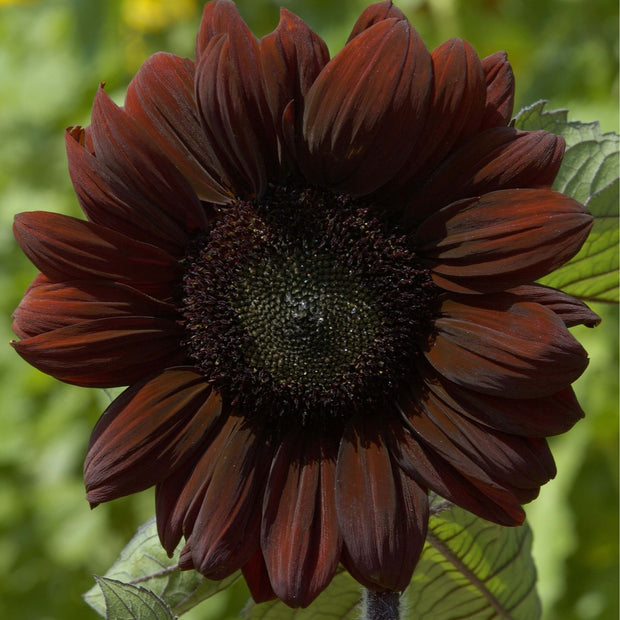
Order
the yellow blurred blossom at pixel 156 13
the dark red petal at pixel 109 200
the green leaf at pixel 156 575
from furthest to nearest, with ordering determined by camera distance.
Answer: the yellow blurred blossom at pixel 156 13, the green leaf at pixel 156 575, the dark red petal at pixel 109 200

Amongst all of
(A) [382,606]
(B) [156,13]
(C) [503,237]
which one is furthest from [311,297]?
(B) [156,13]

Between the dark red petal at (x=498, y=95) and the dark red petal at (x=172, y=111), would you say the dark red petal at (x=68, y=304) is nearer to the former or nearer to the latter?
the dark red petal at (x=172, y=111)

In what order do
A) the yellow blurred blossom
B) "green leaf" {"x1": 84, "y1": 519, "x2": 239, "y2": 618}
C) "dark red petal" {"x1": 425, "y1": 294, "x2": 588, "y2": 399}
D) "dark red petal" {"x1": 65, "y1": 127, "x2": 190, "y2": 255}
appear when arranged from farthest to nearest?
1. the yellow blurred blossom
2. "green leaf" {"x1": 84, "y1": 519, "x2": 239, "y2": 618}
3. "dark red petal" {"x1": 65, "y1": 127, "x2": 190, "y2": 255}
4. "dark red petal" {"x1": 425, "y1": 294, "x2": 588, "y2": 399}

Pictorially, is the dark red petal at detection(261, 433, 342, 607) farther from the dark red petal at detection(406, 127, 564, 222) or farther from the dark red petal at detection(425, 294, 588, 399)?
the dark red petal at detection(406, 127, 564, 222)

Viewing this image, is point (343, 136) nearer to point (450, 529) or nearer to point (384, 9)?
point (384, 9)

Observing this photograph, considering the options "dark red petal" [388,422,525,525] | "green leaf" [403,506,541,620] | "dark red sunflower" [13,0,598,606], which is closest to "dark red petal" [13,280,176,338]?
"dark red sunflower" [13,0,598,606]

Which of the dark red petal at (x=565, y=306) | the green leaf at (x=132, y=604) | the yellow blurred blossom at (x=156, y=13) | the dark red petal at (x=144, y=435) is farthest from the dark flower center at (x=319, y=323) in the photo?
the yellow blurred blossom at (x=156, y=13)

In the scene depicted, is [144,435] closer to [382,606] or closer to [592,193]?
[382,606]
